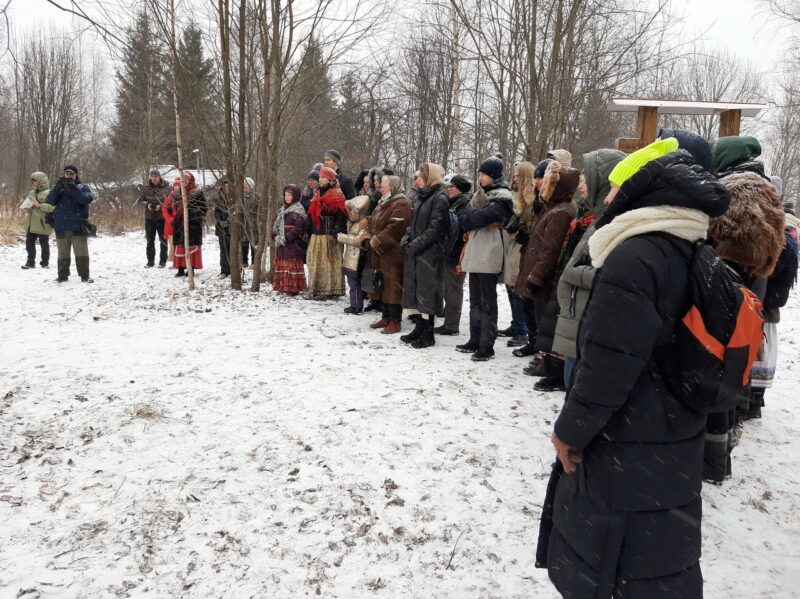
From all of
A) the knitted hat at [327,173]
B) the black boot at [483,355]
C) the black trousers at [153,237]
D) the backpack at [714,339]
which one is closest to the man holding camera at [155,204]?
the black trousers at [153,237]

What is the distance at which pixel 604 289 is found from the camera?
1775 millimetres

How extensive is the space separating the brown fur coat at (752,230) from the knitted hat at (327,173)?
5965 millimetres

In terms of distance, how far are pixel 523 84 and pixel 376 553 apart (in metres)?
7.04

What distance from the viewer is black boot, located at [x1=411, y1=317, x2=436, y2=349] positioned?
6363 mm

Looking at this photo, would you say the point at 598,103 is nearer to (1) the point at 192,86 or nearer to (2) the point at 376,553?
(1) the point at 192,86

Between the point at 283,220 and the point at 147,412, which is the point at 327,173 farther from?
the point at 147,412

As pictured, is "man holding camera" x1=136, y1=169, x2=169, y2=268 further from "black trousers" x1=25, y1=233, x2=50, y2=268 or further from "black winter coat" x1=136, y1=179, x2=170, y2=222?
"black trousers" x1=25, y1=233, x2=50, y2=268

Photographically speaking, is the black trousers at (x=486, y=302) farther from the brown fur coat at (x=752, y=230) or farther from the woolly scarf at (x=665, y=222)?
the woolly scarf at (x=665, y=222)

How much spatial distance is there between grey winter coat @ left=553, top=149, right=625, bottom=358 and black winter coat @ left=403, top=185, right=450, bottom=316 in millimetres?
2327

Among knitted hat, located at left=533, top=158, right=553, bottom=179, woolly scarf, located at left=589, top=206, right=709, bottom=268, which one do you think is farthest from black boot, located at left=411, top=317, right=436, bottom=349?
woolly scarf, located at left=589, top=206, right=709, bottom=268

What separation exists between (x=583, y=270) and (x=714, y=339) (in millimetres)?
1954

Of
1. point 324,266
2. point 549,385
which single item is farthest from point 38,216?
point 549,385

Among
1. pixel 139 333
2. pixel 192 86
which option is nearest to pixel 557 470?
pixel 139 333

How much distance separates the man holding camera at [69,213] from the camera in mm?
9727
